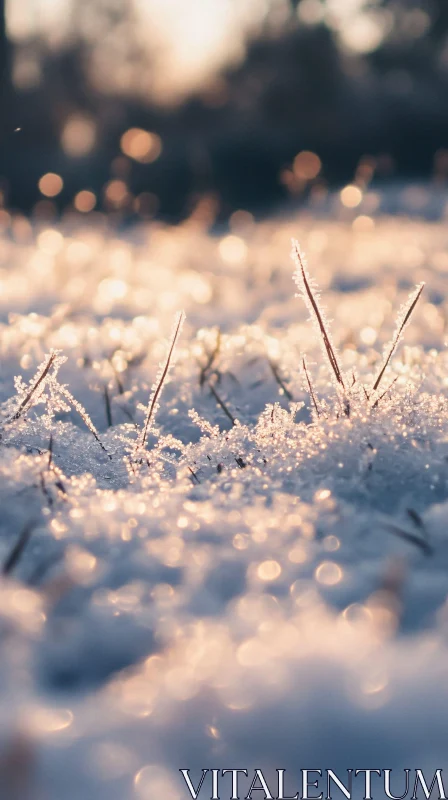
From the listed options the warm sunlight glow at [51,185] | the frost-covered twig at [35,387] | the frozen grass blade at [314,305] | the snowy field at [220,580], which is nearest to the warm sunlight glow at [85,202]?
the warm sunlight glow at [51,185]

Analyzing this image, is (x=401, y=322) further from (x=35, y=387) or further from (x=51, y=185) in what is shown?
(x=51, y=185)

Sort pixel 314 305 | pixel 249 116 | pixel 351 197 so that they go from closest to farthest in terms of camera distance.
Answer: pixel 314 305, pixel 351 197, pixel 249 116

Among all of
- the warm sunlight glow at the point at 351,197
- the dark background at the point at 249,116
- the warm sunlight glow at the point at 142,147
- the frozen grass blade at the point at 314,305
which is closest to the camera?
the frozen grass blade at the point at 314,305

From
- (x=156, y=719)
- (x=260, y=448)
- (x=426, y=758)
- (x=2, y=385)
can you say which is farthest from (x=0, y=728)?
(x=2, y=385)

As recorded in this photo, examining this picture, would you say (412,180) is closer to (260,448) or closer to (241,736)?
(260,448)

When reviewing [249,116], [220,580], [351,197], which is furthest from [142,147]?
[220,580]

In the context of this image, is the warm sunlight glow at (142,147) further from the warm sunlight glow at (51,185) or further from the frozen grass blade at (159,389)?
the frozen grass blade at (159,389)
